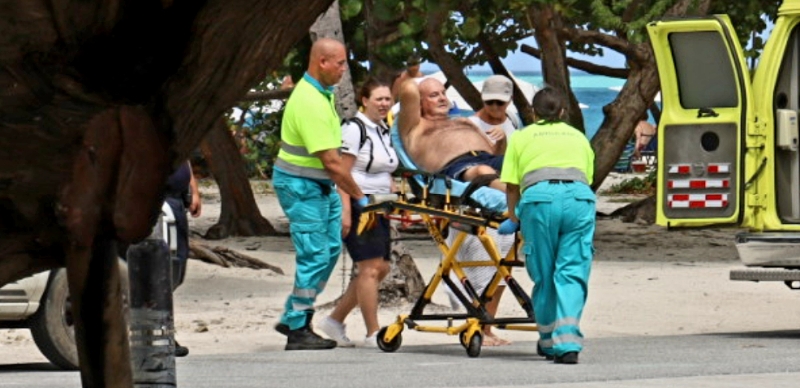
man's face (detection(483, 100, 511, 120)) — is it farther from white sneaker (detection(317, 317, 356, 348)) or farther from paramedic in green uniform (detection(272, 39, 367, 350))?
white sneaker (detection(317, 317, 356, 348))

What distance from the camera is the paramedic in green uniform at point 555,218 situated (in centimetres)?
1270

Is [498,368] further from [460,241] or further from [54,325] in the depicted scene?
[54,325]

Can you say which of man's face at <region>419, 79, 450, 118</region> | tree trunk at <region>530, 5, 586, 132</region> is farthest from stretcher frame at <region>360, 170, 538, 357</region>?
tree trunk at <region>530, 5, 586, 132</region>

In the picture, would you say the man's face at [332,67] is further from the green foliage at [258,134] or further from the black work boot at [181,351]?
the green foliage at [258,134]

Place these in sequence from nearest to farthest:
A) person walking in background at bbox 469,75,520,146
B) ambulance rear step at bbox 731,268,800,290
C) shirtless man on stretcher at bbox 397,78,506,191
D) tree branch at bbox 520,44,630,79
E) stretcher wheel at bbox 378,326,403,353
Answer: stretcher wheel at bbox 378,326,403,353, shirtless man on stretcher at bbox 397,78,506,191, person walking in background at bbox 469,75,520,146, ambulance rear step at bbox 731,268,800,290, tree branch at bbox 520,44,630,79

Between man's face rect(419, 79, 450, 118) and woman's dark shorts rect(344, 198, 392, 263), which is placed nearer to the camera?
woman's dark shorts rect(344, 198, 392, 263)

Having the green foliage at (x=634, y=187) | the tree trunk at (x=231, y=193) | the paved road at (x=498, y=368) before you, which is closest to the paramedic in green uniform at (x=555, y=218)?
the paved road at (x=498, y=368)

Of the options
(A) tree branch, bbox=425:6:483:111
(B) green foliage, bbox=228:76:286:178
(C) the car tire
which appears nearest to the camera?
(C) the car tire

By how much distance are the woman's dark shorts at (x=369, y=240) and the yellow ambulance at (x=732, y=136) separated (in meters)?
2.43

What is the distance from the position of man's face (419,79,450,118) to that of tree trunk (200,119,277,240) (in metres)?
11.4

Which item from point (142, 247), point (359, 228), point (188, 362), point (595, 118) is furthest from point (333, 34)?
point (595, 118)

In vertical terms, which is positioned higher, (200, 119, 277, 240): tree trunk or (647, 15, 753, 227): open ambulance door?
(647, 15, 753, 227): open ambulance door

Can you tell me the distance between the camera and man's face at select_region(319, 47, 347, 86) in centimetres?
1351

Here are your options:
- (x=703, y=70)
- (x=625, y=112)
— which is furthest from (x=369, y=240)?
(x=625, y=112)
